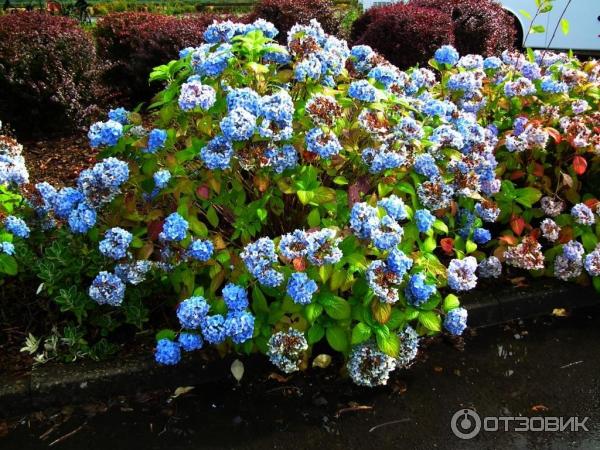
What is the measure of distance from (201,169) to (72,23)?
324 centimetres

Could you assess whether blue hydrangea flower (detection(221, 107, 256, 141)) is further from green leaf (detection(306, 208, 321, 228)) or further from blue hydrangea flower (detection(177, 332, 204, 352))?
blue hydrangea flower (detection(177, 332, 204, 352))

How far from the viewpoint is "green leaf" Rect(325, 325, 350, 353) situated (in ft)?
8.94

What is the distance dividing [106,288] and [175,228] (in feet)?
1.51

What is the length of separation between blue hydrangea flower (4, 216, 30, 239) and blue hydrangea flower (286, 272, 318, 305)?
136cm

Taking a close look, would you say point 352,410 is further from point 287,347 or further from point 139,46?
point 139,46

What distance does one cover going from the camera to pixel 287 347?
8.85 ft

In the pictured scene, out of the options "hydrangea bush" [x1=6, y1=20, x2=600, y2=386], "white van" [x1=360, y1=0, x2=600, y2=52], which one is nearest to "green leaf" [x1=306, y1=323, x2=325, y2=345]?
"hydrangea bush" [x1=6, y1=20, x2=600, y2=386]

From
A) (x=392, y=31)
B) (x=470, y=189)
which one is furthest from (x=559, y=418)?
(x=392, y=31)

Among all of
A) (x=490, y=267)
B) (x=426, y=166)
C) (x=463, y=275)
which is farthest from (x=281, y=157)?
(x=490, y=267)

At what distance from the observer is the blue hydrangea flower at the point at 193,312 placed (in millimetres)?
2633

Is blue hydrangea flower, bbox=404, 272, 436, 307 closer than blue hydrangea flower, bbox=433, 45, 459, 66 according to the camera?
Yes

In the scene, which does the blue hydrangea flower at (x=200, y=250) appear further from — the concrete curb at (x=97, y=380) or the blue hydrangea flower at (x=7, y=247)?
the blue hydrangea flower at (x=7, y=247)

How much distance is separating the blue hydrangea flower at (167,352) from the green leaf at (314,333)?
0.59m

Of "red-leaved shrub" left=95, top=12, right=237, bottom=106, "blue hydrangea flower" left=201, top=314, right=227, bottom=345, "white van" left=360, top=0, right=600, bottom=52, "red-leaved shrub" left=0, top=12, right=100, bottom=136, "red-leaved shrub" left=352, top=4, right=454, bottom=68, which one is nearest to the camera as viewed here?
"blue hydrangea flower" left=201, top=314, right=227, bottom=345
